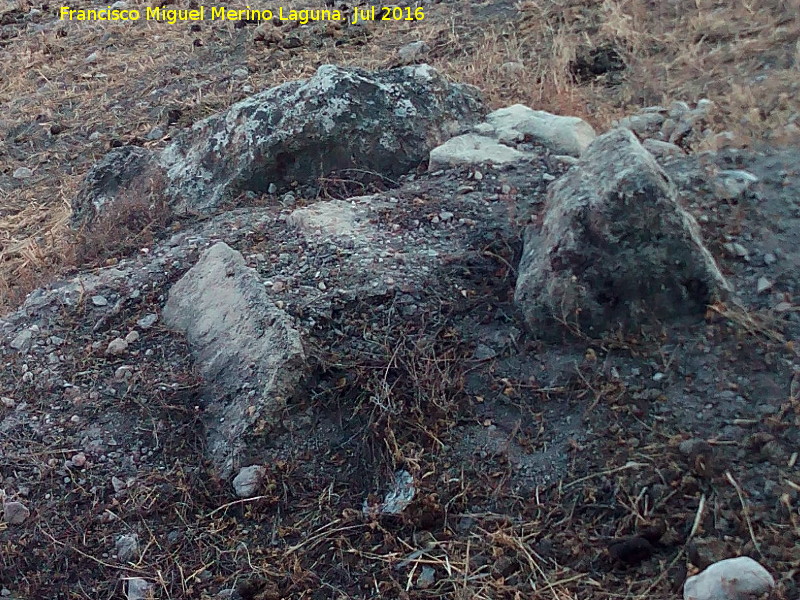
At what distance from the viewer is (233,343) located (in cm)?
236

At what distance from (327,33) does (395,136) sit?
6.46ft

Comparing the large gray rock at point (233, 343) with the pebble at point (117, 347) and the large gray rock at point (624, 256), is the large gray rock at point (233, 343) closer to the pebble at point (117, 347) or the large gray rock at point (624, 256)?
the pebble at point (117, 347)

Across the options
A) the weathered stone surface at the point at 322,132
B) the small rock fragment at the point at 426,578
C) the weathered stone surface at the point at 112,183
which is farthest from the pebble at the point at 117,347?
the small rock fragment at the point at 426,578

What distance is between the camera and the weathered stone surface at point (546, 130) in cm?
293

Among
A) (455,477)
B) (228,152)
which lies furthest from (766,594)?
(228,152)

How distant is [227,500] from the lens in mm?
2119

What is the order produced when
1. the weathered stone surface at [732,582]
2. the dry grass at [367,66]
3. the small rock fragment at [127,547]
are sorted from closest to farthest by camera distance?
the weathered stone surface at [732,582] < the small rock fragment at [127,547] < the dry grass at [367,66]

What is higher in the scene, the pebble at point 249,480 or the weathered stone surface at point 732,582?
the weathered stone surface at point 732,582

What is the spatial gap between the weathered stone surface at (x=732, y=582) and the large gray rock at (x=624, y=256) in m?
0.68

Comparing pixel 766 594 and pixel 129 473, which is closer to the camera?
pixel 766 594

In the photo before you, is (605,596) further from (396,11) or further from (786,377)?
(396,11)

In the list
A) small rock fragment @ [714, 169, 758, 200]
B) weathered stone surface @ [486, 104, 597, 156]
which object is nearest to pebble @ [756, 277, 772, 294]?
small rock fragment @ [714, 169, 758, 200]

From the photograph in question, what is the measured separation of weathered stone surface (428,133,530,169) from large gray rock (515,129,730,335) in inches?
26.5

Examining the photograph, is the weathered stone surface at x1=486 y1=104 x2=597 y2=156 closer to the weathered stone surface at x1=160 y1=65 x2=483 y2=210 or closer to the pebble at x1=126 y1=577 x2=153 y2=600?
the weathered stone surface at x1=160 y1=65 x2=483 y2=210
